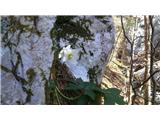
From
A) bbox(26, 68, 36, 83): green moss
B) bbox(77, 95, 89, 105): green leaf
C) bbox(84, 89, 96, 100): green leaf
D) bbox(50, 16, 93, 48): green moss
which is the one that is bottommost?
bbox(77, 95, 89, 105): green leaf

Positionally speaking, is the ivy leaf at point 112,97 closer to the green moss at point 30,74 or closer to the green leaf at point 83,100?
the green leaf at point 83,100

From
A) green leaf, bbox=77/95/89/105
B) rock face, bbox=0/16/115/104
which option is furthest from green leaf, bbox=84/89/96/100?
rock face, bbox=0/16/115/104

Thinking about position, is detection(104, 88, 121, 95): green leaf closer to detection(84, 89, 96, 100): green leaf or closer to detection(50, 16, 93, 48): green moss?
detection(84, 89, 96, 100): green leaf

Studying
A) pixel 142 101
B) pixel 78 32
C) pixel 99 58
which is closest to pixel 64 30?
pixel 78 32

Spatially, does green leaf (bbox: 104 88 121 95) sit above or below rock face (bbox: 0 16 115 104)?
below

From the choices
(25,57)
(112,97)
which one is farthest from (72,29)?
(112,97)

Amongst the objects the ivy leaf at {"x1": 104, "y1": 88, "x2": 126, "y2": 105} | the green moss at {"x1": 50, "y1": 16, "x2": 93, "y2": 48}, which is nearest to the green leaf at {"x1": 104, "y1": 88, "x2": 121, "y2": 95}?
the ivy leaf at {"x1": 104, "y1": 88, "x2": 126, "y2": 105}

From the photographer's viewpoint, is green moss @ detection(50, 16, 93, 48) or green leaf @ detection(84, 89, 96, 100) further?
green moss @ detection(50, 16, 93, 48)

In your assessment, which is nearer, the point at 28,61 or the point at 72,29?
the point at 28,61

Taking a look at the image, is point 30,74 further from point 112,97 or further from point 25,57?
point 112,97

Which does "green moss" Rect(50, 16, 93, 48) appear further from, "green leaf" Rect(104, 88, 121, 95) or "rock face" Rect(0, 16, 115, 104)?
"green leaf" Rect(104, 88, 121, 95)
